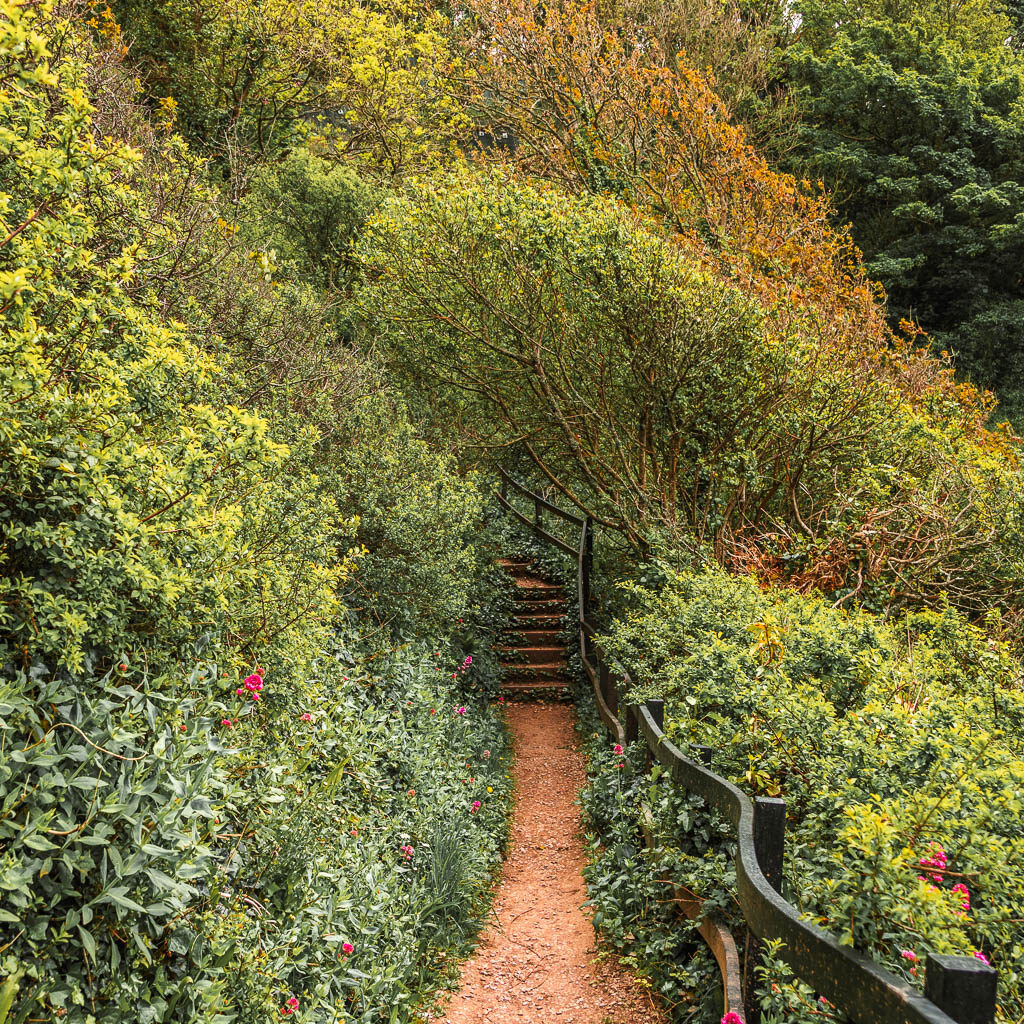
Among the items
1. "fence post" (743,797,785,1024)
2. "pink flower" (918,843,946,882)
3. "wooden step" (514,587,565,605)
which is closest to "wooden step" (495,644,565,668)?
"wooden step" (514,587,565,605)

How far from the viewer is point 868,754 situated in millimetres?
2975

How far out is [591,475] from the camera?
9.73 m

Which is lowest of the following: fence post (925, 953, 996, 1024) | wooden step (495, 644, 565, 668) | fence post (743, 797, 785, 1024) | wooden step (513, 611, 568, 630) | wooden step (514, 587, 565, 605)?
wooden step (495, 644, 565, 668)

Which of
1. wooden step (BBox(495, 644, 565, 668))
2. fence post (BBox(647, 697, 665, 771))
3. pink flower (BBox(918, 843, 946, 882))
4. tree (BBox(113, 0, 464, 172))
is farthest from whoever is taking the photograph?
tree (BBox(113, 0, 464, 172))

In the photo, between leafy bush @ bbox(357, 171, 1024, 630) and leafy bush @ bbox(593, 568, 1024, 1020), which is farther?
leafy bush @ bbox(357, 171, 1024, 630)

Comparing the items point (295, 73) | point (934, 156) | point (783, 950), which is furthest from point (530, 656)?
point (934, 156)

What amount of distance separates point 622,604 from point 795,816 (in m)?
6.68

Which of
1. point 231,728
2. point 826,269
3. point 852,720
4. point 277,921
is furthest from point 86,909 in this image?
point 826,269

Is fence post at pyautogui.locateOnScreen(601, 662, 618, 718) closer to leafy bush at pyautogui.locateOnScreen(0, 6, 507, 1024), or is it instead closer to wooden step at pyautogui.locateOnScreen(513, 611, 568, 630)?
leafy bush at pyautogui.locateOnScreen(0, 6, 507, 1024)

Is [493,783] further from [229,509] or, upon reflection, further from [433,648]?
[229,509]

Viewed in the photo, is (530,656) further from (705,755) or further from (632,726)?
(705,755)

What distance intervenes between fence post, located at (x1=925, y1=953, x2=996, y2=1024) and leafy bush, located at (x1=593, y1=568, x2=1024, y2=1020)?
0.45ft

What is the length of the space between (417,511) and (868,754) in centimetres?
543

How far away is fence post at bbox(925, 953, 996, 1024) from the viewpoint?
166cm
